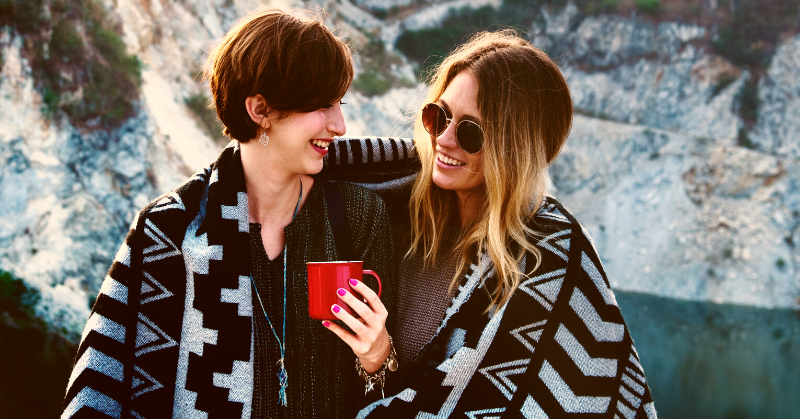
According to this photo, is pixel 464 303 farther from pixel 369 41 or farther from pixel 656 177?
pixel 656 177

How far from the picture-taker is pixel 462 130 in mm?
2107

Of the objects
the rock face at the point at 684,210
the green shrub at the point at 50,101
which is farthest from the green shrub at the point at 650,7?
the green shrub at the point at 50,101

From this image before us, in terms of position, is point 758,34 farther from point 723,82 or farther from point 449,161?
point 449,161

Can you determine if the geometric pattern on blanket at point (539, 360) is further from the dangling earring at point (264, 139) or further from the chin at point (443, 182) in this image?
the dangling earring at point (264, 139)

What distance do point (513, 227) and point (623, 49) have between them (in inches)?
1318

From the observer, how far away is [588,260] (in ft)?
6.36

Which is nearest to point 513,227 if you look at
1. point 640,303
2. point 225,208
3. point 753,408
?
point 225,208

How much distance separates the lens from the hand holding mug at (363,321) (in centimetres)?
153

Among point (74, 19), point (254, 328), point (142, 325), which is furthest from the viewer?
point (74, 19)

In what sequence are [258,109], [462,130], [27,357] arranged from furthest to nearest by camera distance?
1. [27,357]
2. [462,130]
3. [258,109]

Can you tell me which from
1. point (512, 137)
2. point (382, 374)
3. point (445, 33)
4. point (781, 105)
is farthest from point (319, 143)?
point (781, 105)

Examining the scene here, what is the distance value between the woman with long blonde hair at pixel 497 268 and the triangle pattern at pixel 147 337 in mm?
693

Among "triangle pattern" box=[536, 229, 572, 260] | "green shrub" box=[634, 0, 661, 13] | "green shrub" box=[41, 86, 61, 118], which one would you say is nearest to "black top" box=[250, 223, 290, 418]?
"triangle pattern" box=[536, 229, 572, 260]

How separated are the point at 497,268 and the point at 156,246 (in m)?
1.13
